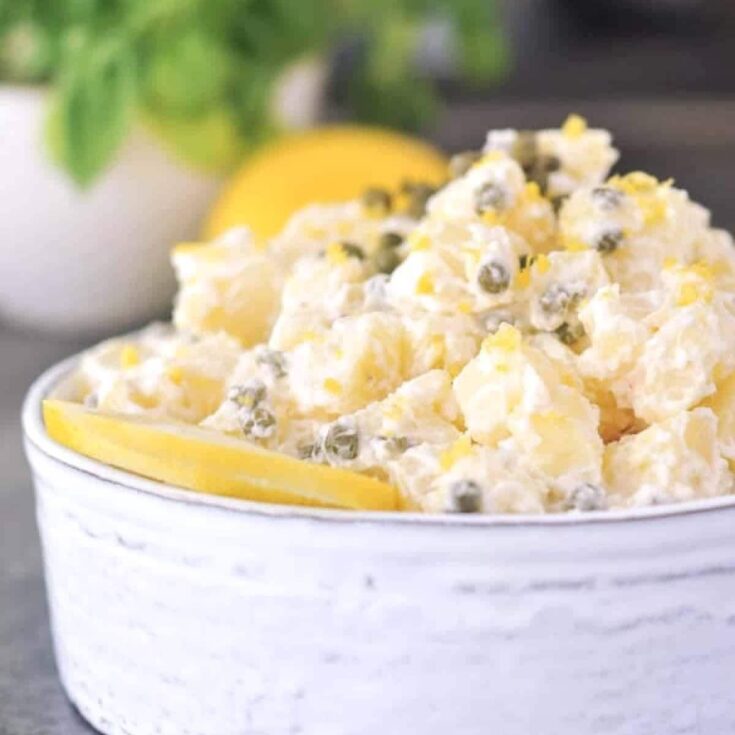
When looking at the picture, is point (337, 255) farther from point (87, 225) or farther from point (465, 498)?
point (87, 225)

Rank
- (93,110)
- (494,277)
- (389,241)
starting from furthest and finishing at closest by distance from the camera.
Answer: (93,110), (389,241), (494,277)

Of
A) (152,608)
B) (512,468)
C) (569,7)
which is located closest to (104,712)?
(152,608)

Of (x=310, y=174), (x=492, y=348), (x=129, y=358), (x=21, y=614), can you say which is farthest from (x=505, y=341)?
(x=310, y=174)

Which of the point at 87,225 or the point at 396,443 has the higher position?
the point at 396,443

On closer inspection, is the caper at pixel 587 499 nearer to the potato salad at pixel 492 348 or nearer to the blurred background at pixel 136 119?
the potato salad at pixel 492 348

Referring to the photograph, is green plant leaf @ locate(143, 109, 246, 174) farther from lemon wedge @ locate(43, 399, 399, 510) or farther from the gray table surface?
lemon wedge @ locate(43, 399, 399, 510)

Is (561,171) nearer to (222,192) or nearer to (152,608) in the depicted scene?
(152,608)
